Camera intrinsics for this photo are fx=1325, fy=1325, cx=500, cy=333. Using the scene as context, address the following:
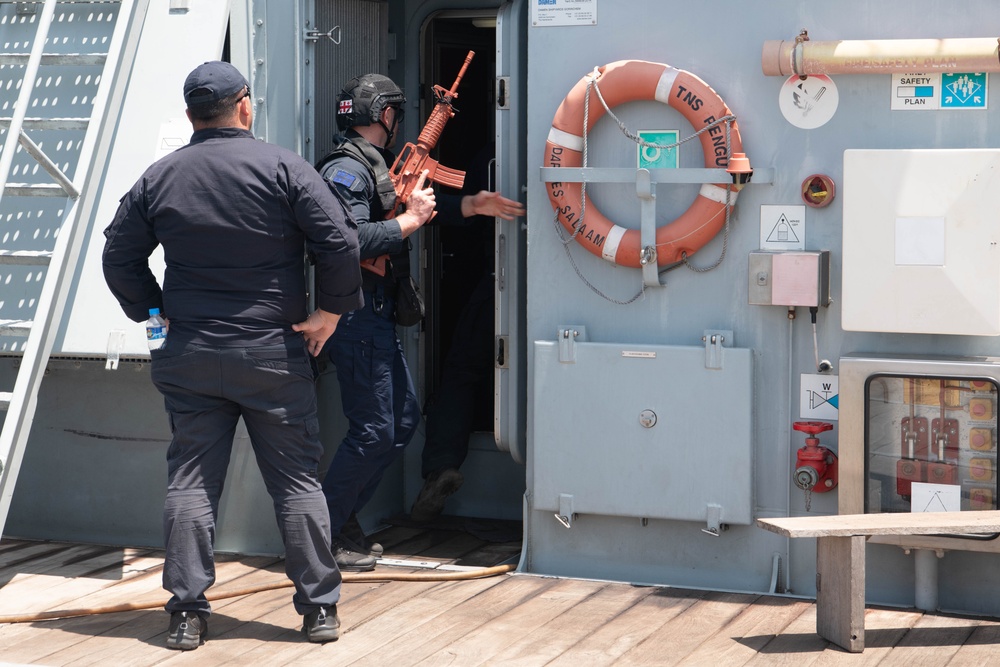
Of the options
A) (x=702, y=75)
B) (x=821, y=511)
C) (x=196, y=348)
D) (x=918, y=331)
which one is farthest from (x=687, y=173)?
(x=196, y=348)

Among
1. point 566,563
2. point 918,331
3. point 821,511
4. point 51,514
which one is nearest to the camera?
point 918,331

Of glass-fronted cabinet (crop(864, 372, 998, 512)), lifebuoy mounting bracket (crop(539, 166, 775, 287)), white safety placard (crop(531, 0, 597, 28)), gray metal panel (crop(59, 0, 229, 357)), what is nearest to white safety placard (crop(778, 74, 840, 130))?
lifebuoy mounting bracket (crop(539, 166, 775, 287))

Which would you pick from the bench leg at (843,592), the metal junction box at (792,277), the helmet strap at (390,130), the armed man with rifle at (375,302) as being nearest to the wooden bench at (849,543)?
the bench leg at (843,592)

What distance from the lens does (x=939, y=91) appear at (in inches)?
159

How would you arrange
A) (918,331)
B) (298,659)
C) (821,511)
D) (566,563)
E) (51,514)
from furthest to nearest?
(51,514) → (566,563) → (821,511) → (918,331) → (298,659)

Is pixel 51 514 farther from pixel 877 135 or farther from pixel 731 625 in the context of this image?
pixel 877 135

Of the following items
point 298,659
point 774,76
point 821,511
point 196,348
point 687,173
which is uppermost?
point 774,76

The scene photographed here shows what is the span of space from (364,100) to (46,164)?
1.09 m

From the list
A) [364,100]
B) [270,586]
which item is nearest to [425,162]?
[364,100]

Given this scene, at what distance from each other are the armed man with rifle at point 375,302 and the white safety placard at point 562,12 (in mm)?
475

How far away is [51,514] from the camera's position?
5137mm

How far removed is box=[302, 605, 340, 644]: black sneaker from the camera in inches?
152

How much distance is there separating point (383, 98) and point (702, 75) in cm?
112

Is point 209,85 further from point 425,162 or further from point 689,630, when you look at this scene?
point 689,630
